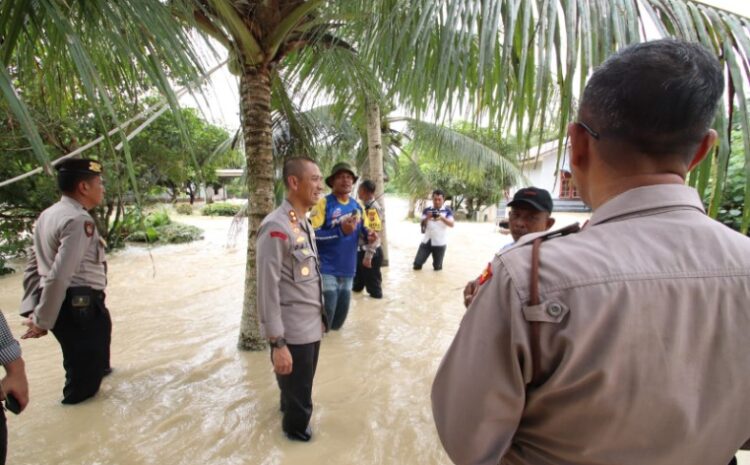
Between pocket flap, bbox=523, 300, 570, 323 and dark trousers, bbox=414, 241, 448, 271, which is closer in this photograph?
pocket flap, bbox=523, 300, 570, 323

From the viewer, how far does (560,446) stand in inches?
29.6

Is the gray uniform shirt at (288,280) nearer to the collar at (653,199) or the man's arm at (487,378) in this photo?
the man's arm at (487,378)

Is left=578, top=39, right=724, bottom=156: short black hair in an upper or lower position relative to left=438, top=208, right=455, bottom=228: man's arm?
upper

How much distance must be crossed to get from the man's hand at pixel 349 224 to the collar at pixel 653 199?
A: 2.79 m

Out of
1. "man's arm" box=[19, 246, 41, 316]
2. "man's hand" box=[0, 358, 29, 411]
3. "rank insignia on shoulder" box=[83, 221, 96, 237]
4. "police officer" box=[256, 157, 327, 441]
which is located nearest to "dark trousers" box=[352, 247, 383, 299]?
"police officer" box=[256, 157, 327, 441]

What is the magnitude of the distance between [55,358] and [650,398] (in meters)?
4.76

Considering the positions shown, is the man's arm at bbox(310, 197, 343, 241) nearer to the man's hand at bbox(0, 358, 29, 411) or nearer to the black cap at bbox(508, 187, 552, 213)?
the black cap at bbox(508, 187, 552, 213)

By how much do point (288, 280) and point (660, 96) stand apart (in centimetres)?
189

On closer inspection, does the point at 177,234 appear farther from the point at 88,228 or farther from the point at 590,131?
the point at 590,131

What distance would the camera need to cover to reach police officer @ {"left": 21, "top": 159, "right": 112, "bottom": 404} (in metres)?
2.30

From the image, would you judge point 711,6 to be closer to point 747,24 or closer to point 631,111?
point 747,24

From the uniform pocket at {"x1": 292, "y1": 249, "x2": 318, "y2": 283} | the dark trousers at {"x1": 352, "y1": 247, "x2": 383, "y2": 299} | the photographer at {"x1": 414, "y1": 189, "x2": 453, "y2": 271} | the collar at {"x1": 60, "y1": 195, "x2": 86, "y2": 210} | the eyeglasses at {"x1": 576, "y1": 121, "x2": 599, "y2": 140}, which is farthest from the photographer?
the photographer at {"x1": 414, "y1": 189, "x2": 453, "y2": 271}

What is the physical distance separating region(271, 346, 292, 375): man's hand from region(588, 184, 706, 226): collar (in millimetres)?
1753

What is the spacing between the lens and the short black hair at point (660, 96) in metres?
0.69
